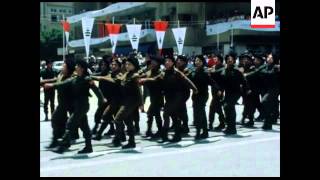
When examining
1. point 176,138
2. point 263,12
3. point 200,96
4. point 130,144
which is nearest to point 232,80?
point 200,96

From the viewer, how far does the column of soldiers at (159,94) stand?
8734 millimetres

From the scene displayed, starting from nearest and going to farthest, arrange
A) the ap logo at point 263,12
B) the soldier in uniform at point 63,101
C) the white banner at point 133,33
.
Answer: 1. the ap logo at point 263,12
2. the soldier in uniform at point 63,101
3. the white banner at point 133,33

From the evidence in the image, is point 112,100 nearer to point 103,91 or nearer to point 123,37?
point 103,91

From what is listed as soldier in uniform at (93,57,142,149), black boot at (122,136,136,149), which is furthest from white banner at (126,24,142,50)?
black boot at (122,136,136,149)

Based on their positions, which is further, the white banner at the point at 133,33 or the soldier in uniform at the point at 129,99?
the white banner at the point at 133,33

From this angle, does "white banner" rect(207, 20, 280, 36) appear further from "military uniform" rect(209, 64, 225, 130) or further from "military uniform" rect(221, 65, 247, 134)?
"military uniform" rect(221, 65, 247, 134)

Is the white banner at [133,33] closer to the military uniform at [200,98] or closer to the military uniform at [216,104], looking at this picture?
the military uniform at [216,104]

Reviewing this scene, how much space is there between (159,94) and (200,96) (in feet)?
2.94

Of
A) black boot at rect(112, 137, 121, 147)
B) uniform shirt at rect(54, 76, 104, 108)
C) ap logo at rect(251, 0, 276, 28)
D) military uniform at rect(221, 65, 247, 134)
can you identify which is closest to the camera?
ap logo at rect(251, 0, 276, 28)

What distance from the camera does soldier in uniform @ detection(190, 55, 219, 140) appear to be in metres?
10.1

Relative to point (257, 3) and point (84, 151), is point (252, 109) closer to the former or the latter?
point (84, 151)

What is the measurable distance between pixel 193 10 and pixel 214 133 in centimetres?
3283

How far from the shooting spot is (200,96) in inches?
402

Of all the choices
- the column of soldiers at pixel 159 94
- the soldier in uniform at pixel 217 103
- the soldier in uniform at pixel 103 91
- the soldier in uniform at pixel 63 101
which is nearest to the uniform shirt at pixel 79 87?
the column of soldiers at pixel 159 94
